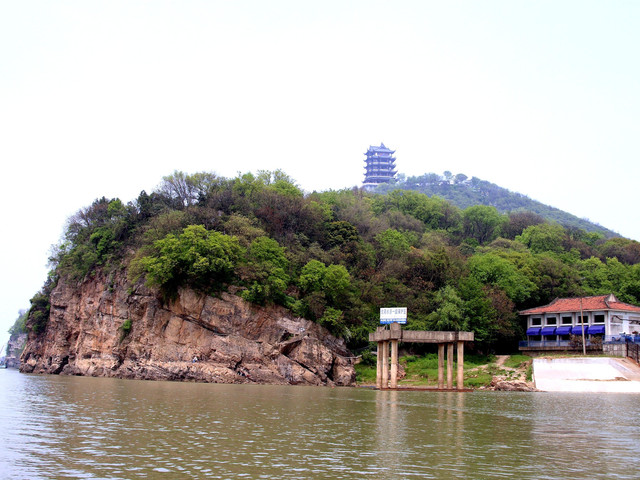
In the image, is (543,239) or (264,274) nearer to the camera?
(264,274)

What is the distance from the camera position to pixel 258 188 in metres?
87.9

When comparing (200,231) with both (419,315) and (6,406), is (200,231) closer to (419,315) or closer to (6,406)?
(419,315)

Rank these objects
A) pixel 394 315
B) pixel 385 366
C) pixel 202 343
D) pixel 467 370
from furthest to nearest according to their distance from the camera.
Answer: pixel 202 343
pixel 467 370
pixel 394 315
pixel 385 366

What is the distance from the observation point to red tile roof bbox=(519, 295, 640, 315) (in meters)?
68.9

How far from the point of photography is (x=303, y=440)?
856 inches

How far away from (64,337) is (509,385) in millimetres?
53523

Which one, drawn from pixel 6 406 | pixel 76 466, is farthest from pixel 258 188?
pixel 76 466

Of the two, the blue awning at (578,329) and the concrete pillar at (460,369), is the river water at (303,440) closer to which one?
the concrete pillar at (460,369)

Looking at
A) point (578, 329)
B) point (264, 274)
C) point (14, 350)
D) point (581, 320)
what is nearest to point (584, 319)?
point (578, 329)

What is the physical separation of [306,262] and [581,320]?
30966mm

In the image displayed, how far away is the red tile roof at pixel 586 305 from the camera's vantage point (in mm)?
68938

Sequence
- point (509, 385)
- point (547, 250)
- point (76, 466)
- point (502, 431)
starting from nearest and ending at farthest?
point (76, 466) → point (502, 431) → point (509, 385) → point (547, 250)

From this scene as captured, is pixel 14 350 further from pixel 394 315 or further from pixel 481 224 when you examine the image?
pixel 394 315

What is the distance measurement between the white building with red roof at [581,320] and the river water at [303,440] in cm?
3462
